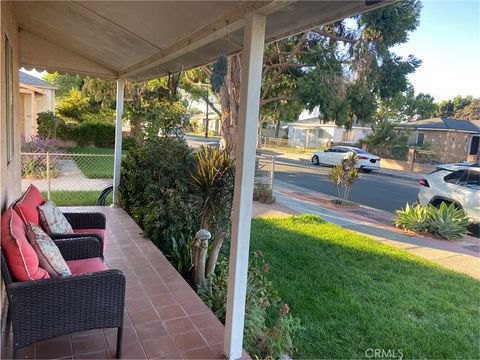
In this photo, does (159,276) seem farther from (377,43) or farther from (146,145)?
(377,43)

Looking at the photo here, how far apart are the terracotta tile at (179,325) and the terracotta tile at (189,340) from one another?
59 mm

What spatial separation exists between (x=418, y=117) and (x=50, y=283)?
4264 cm

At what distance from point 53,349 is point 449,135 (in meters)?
31.0

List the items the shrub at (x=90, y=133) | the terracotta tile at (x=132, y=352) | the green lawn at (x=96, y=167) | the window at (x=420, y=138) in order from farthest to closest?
the window at (x=420, y=138) < the shrub at (x=90, y=133) < the green lawn at (x=96, y=167) < the terracotta tile at (x=132, y=352)

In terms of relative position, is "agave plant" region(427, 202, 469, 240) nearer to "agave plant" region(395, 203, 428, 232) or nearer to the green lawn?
"agave plant" region(395, 203, 428, 232)

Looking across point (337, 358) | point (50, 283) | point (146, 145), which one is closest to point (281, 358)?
point (337, 358)

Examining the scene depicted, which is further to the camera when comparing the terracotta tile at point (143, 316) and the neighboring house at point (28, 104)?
the neighboring house at point (28, 104)

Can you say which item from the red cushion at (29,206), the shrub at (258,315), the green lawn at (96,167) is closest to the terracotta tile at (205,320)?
the shrub at (258,315)

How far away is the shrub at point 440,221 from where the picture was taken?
7.48 meters

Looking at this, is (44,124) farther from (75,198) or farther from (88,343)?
(88,343)

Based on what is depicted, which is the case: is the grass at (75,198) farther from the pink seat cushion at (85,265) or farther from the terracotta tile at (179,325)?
the terracotta tile at (179,325)

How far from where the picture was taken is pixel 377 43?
1012cm

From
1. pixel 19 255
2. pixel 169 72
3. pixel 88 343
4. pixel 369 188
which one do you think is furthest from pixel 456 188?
pixel 19 255

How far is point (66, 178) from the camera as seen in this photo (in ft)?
34.9
